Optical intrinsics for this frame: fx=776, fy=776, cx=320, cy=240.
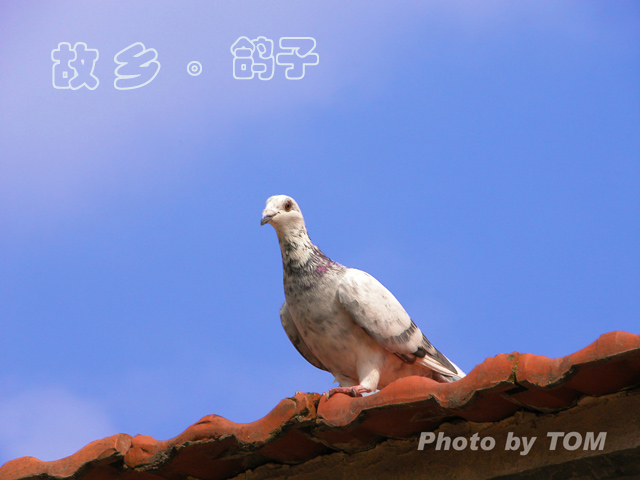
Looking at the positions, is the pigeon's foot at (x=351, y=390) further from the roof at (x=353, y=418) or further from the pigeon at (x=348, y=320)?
the roof at (x=353, y=418)

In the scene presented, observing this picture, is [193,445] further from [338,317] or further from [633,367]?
[633,367]

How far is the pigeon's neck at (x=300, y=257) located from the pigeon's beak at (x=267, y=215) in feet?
0.58

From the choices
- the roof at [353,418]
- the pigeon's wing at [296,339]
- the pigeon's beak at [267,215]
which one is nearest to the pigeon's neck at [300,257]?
the pigeon's beak at [267,215]

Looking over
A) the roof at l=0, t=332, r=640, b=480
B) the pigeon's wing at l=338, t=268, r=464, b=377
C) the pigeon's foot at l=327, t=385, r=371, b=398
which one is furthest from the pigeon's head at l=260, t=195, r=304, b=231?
the roof at l=0, t=332, r=640, b=480

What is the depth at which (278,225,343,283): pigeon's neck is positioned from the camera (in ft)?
15.9

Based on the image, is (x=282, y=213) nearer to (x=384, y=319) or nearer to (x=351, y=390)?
(x=384, y=319)

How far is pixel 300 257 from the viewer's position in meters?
4.89

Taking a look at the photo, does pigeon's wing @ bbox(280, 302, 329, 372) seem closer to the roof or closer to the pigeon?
the pigeon

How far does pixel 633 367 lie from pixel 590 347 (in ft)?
0.66

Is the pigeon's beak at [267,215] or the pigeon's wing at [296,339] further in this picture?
the pigeon's wing at [296,339]

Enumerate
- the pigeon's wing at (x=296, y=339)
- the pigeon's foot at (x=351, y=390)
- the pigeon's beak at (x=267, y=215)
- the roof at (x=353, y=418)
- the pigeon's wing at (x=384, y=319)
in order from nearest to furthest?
the roof at (x=353, y=418)
the pigeon's foot at (x=351, y=390)
the pigeon's wing at (x=384, y=319)
the pigeon's beak at (x=267, y=215)
the pigeon's wing at (x=296, y=339)

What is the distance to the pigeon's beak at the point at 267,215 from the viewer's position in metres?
4.83

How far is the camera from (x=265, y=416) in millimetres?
3447

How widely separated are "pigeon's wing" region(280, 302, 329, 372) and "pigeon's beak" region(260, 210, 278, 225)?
26.6 inches
